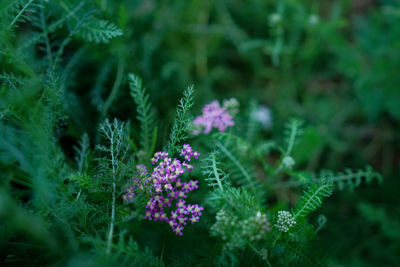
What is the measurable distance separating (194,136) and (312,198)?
2.67 feet

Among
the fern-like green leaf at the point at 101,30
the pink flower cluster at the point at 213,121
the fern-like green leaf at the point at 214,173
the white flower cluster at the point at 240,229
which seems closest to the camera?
the white flower cluster at the point at 240,229

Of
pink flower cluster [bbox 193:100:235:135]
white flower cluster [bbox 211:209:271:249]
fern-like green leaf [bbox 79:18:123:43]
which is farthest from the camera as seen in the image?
pink flower cluster [bbox 193:100:235:135]

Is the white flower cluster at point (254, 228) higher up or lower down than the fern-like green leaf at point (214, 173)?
lower down

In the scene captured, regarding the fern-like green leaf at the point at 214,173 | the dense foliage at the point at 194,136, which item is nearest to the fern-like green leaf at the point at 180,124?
the dense foliage at the point at 194,136

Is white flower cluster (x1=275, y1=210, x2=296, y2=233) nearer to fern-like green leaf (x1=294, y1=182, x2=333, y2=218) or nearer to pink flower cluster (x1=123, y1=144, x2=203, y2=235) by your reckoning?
fern-like green leaf (x1=294, y1=182, x2=333, y2=218)

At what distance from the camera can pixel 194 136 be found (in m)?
1.75

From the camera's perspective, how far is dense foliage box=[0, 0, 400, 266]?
1140mm

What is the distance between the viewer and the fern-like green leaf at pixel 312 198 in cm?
113

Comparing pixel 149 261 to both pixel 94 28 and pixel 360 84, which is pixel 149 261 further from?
pixel 360 84

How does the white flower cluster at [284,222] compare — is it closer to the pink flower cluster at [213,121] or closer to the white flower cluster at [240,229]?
the white flower cluster at [240,229]

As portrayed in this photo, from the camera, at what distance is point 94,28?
1516mm

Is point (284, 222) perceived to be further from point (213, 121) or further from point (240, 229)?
point (213, 121)

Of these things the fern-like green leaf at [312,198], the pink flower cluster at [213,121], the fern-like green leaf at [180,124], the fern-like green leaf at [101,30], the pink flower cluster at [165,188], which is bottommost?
the pink flower cluster at [165,188]

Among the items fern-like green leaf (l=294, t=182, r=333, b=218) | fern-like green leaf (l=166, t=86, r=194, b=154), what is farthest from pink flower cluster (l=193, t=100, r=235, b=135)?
fern-like green leaf (l=294, t=182, r=333, b=218)
